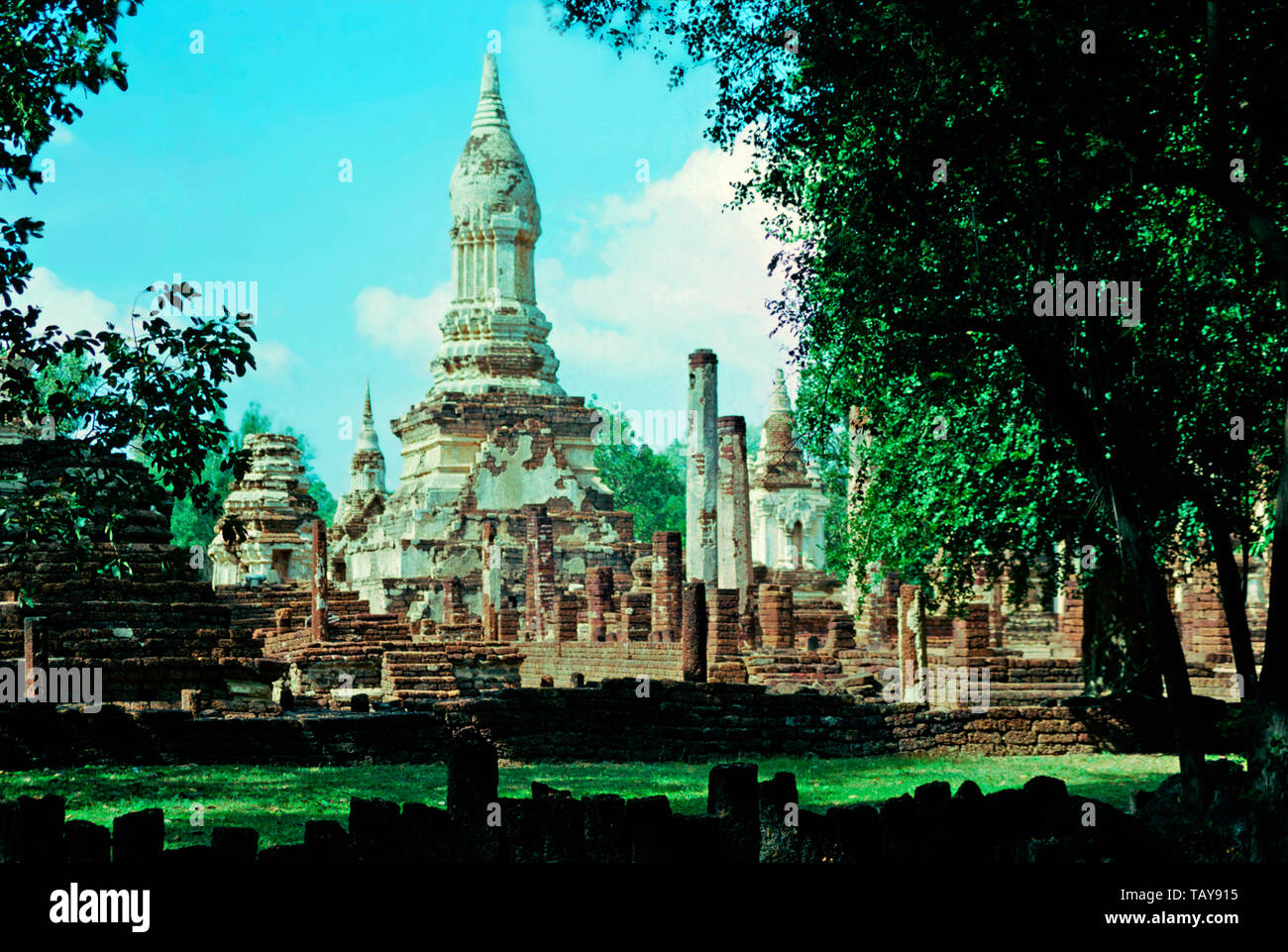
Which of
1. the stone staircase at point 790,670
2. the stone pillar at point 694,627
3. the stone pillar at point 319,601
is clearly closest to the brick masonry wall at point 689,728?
the stone pillar at point 694,627

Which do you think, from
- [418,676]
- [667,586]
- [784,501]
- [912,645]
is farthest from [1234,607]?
[784,501]

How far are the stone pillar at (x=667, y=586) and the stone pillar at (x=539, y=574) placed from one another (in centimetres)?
385

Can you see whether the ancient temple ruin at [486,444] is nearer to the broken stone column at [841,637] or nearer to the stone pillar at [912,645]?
the broken stone column at [841,637]

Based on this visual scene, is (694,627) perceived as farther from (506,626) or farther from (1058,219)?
(1058,219)

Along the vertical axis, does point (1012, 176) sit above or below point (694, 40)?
below

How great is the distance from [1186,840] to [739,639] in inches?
597

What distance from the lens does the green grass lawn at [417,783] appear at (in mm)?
8711

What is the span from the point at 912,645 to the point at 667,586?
5304 mm

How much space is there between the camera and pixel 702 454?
25109 mm

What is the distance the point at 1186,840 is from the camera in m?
6.88
